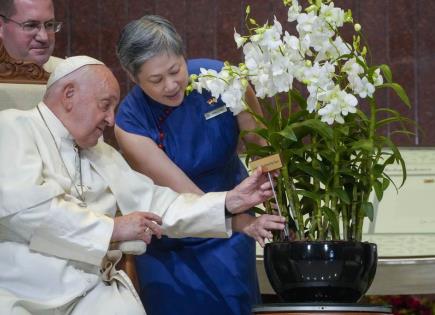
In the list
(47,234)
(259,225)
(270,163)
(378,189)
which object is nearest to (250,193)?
(259,225)

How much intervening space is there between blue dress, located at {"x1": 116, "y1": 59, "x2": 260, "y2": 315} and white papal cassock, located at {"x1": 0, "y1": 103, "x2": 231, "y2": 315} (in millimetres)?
443

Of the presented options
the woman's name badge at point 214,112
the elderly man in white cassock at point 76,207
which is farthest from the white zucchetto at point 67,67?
the woman's name badge at point 214,112

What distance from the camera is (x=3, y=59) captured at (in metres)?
4.24

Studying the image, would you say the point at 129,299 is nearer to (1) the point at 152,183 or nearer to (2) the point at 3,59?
(1) the point at 152,183

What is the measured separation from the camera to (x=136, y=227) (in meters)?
3.42

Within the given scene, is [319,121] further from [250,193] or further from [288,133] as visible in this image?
[250,193]

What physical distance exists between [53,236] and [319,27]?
1.02 m

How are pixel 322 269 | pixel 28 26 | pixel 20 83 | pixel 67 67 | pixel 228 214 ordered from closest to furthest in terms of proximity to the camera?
pixel 322 269 → pixel 67 67 → pixel 228 214 → pixel 28 26 → pixel 20 83

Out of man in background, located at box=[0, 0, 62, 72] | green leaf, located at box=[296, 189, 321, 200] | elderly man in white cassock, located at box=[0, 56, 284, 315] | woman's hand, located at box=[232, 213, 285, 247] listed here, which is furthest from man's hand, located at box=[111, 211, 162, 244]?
man in background, located at box=[0, 0, 62, 72]

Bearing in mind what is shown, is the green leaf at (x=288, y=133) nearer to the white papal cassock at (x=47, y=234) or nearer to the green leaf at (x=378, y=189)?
the green leaf at (x=378, y=189)

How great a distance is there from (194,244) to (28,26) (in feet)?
3.22

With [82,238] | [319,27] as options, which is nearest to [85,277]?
[82,238]

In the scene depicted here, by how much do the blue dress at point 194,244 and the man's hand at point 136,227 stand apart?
601mm

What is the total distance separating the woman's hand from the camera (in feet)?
11.5
